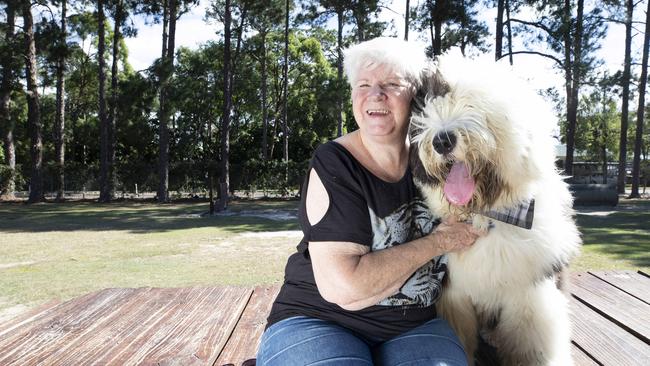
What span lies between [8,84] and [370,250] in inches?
844

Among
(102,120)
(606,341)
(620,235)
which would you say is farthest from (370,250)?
(102,120)

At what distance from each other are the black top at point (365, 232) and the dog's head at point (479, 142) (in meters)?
0.14

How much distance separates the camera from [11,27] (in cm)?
1841

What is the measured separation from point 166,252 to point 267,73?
26873mm

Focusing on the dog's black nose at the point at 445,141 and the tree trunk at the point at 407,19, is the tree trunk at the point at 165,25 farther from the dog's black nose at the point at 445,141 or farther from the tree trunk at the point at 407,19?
the dog's black nose at the point at 445,141

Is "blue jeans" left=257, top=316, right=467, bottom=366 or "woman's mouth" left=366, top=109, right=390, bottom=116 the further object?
"woman's mouth" left=366, top=109, right=390, bottom=116

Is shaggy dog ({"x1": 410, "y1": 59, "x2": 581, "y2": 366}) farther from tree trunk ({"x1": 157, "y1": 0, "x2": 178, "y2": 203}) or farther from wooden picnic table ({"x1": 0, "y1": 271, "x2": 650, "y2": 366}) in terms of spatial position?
tree trunk ({"x1": 157, "y1": 0, "x2": 178, "y2": 203})

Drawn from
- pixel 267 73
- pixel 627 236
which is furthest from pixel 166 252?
pixel 267 73

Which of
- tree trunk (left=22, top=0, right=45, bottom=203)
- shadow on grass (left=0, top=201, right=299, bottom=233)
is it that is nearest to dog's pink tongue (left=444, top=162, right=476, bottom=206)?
shadow on grass (left=0, top=201, right=299, bottom=233)

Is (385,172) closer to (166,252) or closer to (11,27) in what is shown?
(166,252)

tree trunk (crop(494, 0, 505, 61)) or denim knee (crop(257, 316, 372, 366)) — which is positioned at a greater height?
tree trunk (crop(494, 0, 505, 61))

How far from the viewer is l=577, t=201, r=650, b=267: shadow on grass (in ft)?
A: 24.8

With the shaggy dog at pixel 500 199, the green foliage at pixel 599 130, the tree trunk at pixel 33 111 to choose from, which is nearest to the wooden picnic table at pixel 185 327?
the shaggy dog at pixel 500 199

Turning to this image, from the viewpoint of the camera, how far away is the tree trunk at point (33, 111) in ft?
Answer: 60.7
